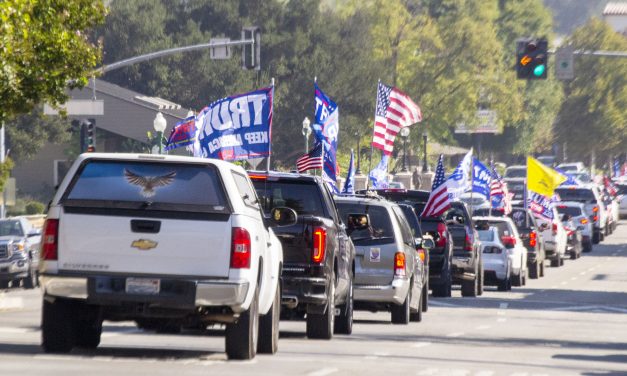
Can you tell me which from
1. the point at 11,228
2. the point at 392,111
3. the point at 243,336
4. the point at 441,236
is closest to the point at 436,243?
the point at 441,236

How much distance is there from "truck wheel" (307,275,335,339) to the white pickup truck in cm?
410

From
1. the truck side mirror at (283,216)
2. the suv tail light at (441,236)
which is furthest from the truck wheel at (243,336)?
the suv tail light at (441,236)

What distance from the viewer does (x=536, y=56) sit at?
1624 inches

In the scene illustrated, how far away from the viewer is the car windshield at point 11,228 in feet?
124

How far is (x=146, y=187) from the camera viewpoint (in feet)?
49.1

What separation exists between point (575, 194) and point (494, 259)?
28907mm

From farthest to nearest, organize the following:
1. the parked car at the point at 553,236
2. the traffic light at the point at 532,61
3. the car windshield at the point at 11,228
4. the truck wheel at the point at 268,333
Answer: the parked car at the point at 553,236
the traffic light at the point at 532,61
the car windshield at the point at 11,228
the truck wheel at the point at 268,333

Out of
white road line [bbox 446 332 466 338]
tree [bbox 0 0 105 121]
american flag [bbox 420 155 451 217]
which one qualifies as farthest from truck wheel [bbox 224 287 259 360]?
american flag [bbox 420 155 451 217]

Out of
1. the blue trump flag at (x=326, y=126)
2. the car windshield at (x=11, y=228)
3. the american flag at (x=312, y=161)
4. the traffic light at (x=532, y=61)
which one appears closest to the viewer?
the american flag at (x=312, y=161)

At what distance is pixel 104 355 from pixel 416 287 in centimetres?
957

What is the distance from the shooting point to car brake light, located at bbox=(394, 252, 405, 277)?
75.1 ft

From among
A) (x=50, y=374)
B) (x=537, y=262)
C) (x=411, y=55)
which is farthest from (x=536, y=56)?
(x=411, y=55)

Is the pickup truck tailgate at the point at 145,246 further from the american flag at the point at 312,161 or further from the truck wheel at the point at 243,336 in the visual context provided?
the american flag at the point at 312,161

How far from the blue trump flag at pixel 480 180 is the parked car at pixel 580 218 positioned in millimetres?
9862
